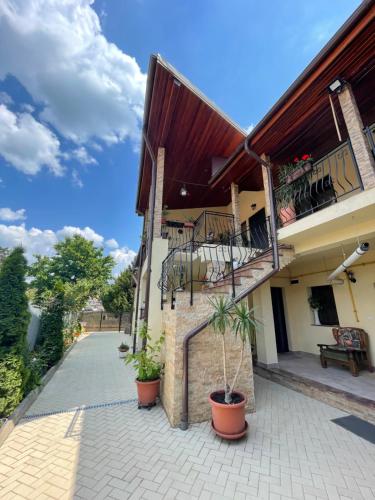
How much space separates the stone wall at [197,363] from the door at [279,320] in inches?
193

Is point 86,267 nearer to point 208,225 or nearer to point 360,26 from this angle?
point 208,225

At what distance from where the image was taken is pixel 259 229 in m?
8.98

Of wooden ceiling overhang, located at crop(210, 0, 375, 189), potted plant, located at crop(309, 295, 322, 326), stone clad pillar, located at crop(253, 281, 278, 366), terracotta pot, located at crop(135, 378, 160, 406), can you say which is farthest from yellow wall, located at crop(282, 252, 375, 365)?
terracotta pot, located at crop(135, 378, 160, 406)

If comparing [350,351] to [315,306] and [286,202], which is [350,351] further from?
[286,202]

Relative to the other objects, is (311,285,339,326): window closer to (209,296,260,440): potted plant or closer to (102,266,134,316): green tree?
(209,296,260,440): potted plant

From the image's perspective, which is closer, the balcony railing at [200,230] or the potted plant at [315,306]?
the potted plant at [315,306]

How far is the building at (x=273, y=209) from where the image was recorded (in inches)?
139

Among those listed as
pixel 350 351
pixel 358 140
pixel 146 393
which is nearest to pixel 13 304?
pixel 146 393

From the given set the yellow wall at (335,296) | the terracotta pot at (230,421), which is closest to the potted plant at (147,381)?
the terracotta pot at (230,421)

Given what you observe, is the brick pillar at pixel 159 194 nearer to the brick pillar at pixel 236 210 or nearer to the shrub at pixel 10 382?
the brick pillar at pixel 236 210

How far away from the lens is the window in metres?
6.84

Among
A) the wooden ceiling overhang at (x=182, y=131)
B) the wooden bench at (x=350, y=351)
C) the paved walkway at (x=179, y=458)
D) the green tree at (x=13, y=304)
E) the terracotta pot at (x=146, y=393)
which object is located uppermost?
the wooden ceiling overhang at (x=182, y=131)

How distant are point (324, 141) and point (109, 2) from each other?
796 cm

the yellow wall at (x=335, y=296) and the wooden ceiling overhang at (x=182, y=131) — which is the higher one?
the wooden ceiling overhang at (x=182, y=131)
